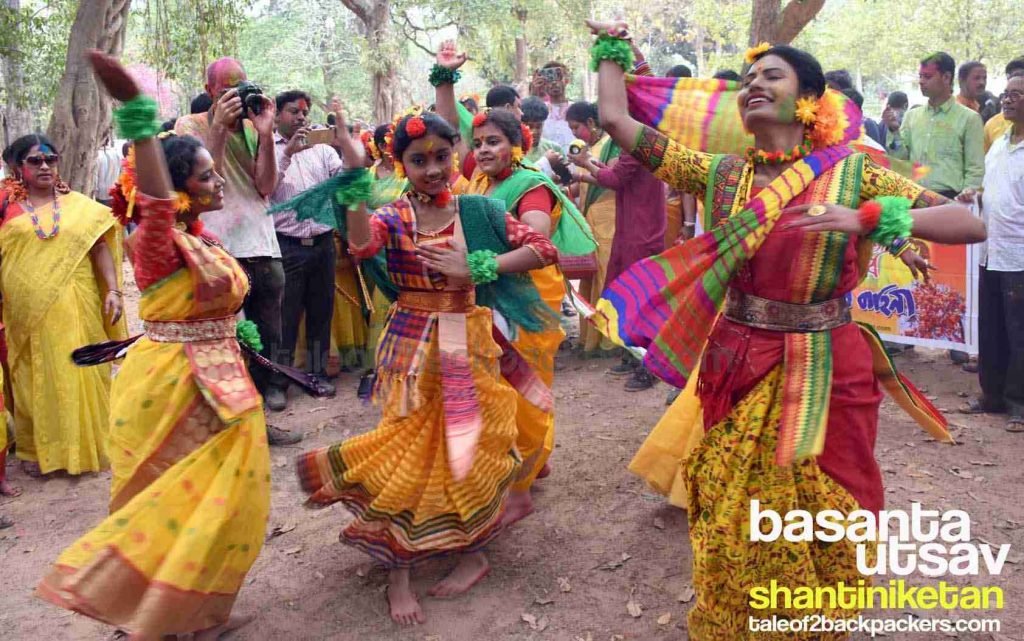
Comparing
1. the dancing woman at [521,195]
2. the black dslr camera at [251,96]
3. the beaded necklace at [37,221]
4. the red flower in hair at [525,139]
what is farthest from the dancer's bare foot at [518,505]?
the beaded necklace at [37,221]

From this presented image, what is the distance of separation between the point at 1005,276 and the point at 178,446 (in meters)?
5.14

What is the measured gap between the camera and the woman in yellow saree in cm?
295

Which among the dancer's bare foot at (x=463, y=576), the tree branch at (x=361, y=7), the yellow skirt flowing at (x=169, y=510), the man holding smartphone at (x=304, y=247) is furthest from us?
the tree branch at (x=361, y=7)

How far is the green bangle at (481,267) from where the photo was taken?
3.33 metres

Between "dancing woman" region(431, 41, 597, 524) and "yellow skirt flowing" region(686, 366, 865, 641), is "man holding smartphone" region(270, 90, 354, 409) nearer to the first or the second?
"dancing woman" region(431, 41, 597, 524)

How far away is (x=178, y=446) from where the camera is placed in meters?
3.24

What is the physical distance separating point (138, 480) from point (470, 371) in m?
1.35

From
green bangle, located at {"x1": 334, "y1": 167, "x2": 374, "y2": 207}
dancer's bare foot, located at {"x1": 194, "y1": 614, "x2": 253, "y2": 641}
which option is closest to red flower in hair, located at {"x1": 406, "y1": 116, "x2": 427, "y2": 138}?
green bangle, located at {"x1": 334, "y1": 167, "x2": 374, "y2": 207}

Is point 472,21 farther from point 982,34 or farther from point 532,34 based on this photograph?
point 982,34

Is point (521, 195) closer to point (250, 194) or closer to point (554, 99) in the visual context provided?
point (250, 194)

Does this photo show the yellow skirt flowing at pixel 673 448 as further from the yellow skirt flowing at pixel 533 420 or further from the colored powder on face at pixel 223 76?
the colored powder on face at pixel 223 76

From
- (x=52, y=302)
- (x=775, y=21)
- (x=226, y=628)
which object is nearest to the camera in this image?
(x=226, y=628)

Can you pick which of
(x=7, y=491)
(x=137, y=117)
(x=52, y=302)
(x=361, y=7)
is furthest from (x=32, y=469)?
(x=361, y=7)

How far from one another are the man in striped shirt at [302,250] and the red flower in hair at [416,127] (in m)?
3.01
